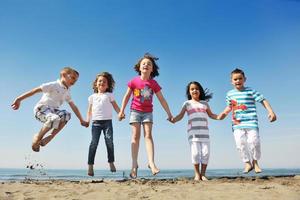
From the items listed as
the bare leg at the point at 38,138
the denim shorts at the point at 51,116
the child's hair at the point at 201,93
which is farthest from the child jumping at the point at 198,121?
the bare leg at the point at 38,138

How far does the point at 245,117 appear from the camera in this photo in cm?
777

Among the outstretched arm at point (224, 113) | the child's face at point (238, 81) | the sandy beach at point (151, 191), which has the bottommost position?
the sandy beach at point (151, 191)

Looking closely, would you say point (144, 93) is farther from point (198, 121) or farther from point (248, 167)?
point (248, 167)

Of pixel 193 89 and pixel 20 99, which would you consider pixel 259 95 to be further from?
pixel 20 99

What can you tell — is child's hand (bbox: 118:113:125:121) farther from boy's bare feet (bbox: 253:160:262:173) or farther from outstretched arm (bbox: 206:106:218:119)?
boy's bare feet (bbox: 253:160:262:173)

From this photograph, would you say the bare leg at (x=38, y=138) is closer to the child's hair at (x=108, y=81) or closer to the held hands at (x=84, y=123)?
the held hands at (x=84, y=123)

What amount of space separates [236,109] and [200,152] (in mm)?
1484

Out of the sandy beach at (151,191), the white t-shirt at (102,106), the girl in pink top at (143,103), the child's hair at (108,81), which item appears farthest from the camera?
the child's hair at (108,81)

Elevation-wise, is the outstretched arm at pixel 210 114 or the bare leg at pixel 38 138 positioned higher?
the outstretched arm at pixel 210 114

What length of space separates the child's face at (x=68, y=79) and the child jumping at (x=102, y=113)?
69 centimetres

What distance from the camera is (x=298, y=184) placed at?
5953 millimetres

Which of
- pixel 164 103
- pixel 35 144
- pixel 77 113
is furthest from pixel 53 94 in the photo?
pixel 164 103

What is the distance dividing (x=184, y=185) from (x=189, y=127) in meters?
1.96

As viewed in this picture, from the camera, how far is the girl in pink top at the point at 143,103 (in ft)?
24.3
